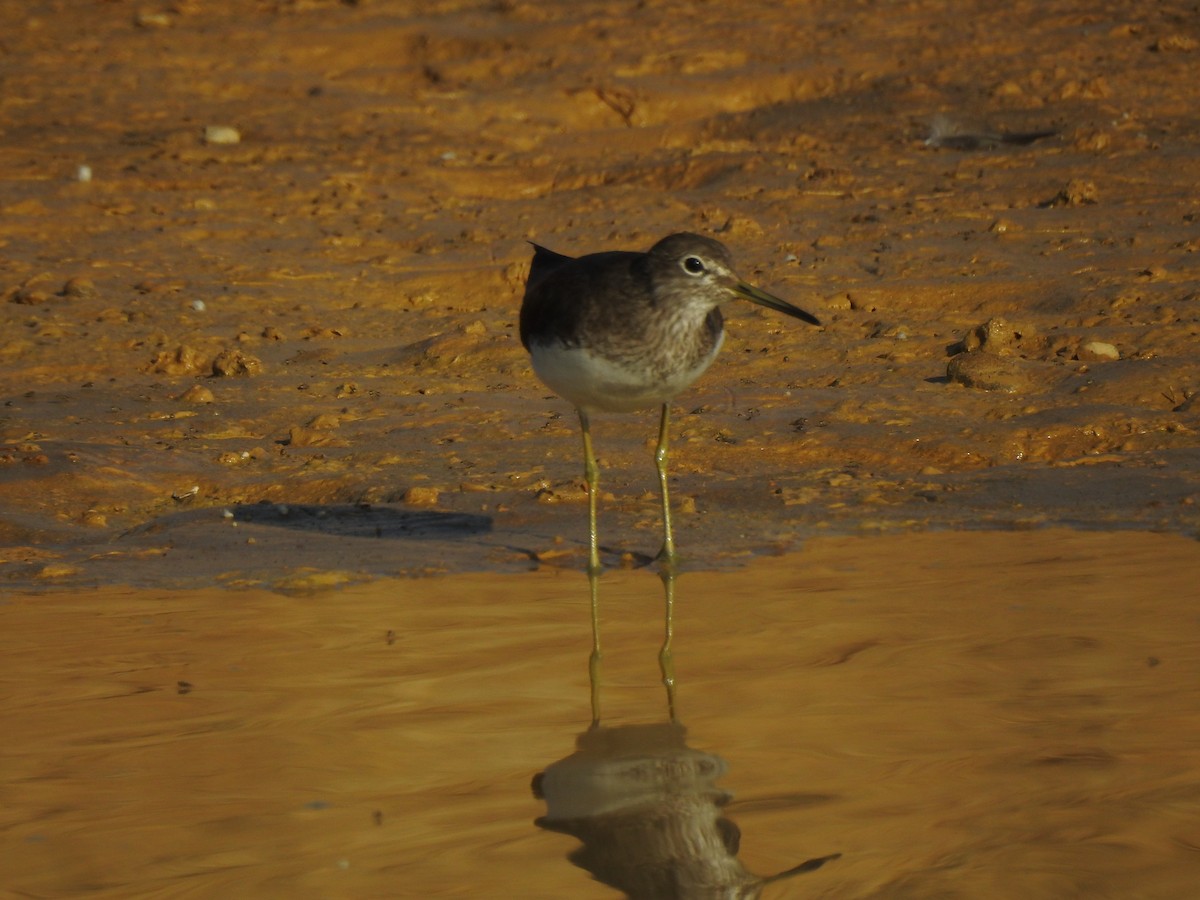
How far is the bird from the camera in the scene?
19.3ft

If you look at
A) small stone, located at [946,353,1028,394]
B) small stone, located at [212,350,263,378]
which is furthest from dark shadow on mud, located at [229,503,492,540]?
small stone, located at [946,353,1028,394]

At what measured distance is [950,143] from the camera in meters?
14.2

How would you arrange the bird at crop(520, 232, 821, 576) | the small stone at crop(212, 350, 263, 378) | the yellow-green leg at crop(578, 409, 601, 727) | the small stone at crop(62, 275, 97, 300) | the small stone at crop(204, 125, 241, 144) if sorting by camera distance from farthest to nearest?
the small stone at crop(204, 125, 241, 144) < the small stone at crop(62, 275, 97, 300) < the small stone at crop(212, 350, 263, 378) < the bird at crop(520, 232, 821, 576) < the yellow-green leg at crop(578, 409, 601, 727)

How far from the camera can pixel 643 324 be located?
587 cm

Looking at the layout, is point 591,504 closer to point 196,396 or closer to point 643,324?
point 643,324

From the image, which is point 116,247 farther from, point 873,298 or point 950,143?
point 950,143

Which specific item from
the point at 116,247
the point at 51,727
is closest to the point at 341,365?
the point at 116,247

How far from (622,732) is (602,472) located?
3287 mm

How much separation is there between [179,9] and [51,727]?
690 inches

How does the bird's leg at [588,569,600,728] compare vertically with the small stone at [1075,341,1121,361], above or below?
below

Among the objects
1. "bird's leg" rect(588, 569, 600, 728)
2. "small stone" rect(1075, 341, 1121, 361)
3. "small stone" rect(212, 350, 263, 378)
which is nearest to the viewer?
"bird's leg" rect(588, 569, 600, 728)

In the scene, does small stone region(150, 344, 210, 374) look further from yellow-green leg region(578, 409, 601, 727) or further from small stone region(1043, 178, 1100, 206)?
small stone region(1043, 178, 1100, 206)

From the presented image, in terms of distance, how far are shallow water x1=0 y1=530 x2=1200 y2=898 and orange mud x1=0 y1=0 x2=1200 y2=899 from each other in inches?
0.8


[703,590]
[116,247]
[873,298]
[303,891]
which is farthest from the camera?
[116,247]
